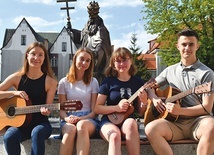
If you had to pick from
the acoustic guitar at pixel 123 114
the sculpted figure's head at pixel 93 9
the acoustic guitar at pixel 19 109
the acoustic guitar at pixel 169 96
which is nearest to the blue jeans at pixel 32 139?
the acoustic guitar at pixel 19 109

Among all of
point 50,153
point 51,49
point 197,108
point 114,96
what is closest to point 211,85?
point 197,108

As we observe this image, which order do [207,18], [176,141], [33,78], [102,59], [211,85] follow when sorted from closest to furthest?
[211,85]
[176,141]
[33,78]
[102,59]
[207,18]

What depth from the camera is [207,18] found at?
20297mm

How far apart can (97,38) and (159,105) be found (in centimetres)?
507

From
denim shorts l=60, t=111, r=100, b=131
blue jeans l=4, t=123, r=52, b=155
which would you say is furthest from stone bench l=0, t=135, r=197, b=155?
blue jeans l=4, t=123, r=52, b=155

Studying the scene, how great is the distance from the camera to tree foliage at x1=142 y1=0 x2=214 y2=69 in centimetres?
1942

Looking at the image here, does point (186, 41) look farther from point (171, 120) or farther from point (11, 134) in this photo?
point (11, 134)

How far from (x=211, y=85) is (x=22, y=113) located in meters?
2.07

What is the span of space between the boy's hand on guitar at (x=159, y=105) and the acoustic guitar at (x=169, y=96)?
0.05 meters

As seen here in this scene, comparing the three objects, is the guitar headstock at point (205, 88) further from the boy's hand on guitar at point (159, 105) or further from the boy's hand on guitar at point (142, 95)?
the boy's hand on guitar at point (142, 95)

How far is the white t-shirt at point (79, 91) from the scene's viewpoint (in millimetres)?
4129

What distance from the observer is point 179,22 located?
809 inches

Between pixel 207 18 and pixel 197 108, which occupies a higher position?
pixel 207 18

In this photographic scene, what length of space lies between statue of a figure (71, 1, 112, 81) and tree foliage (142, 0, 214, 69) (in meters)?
11.8
